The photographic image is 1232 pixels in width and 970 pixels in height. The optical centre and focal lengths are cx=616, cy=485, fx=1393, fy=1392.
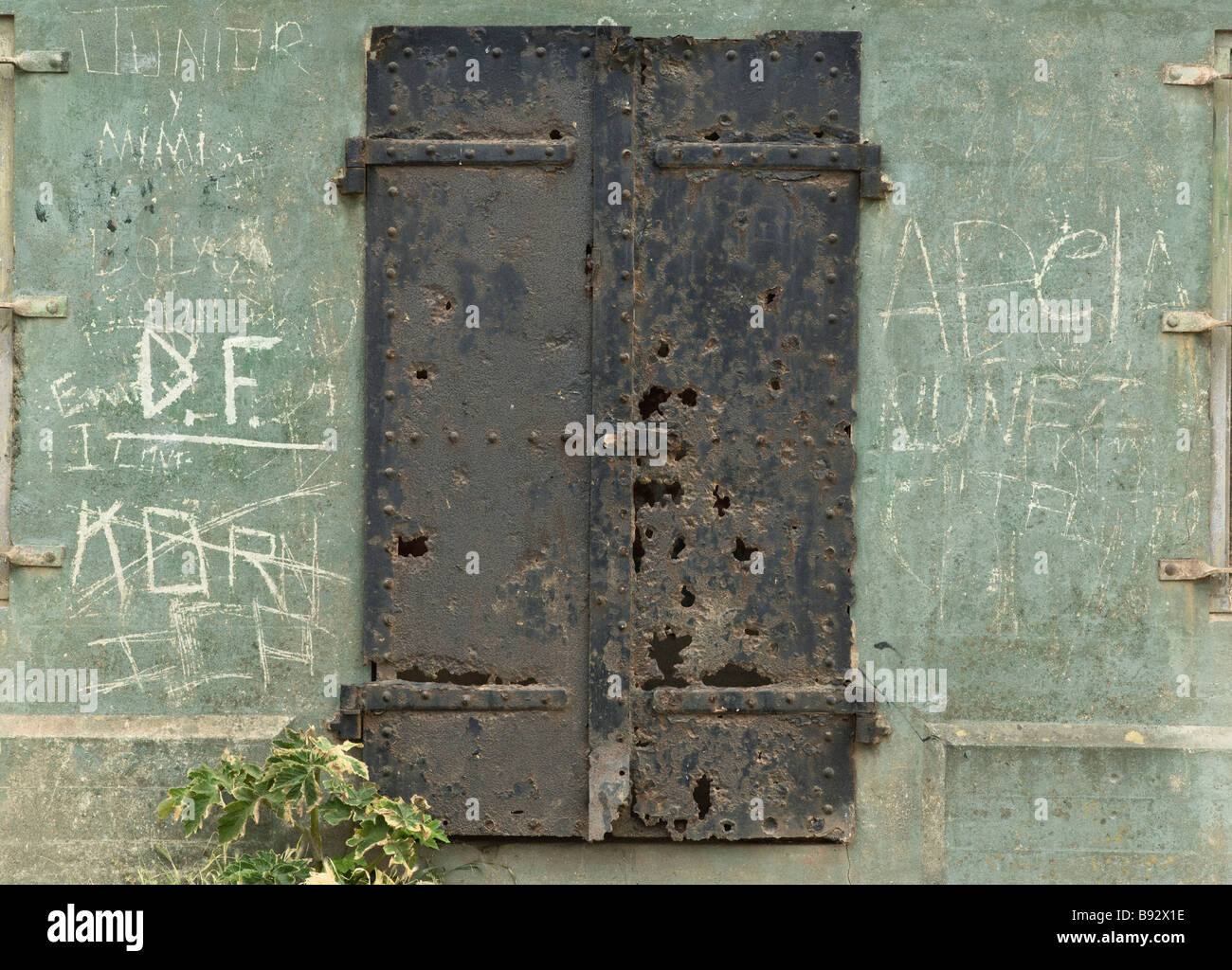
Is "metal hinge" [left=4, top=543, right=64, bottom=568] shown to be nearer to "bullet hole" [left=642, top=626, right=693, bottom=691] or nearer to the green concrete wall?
the green concrete wall

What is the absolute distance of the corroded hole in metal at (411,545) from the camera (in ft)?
15.8

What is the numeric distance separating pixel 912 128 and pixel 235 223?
2385mm

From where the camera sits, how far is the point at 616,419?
4805mm

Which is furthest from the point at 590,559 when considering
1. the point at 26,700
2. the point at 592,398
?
the point at 26,700

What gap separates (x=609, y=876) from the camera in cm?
485

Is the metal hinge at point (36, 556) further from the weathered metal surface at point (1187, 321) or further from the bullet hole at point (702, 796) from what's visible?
the weathered metal surface at point (1187, 321)

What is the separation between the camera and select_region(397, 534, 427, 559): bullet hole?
4.82m

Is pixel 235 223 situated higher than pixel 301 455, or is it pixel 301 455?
pixel 235 223

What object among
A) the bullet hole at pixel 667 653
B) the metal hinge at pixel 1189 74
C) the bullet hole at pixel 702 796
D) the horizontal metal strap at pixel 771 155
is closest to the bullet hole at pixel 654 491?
the bullet hole at pixel 667 653

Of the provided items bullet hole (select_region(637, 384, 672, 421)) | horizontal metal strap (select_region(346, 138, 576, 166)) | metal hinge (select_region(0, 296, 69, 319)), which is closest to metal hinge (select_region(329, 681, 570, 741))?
bullet hole (select_region(637, 384, 672, 421))

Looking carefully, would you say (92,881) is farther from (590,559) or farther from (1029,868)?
(1029,868)

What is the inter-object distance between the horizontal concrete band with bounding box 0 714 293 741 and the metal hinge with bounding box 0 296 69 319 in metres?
1.40

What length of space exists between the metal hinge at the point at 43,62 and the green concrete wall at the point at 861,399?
0.05 m

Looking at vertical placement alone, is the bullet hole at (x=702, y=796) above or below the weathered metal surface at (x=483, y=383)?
below
